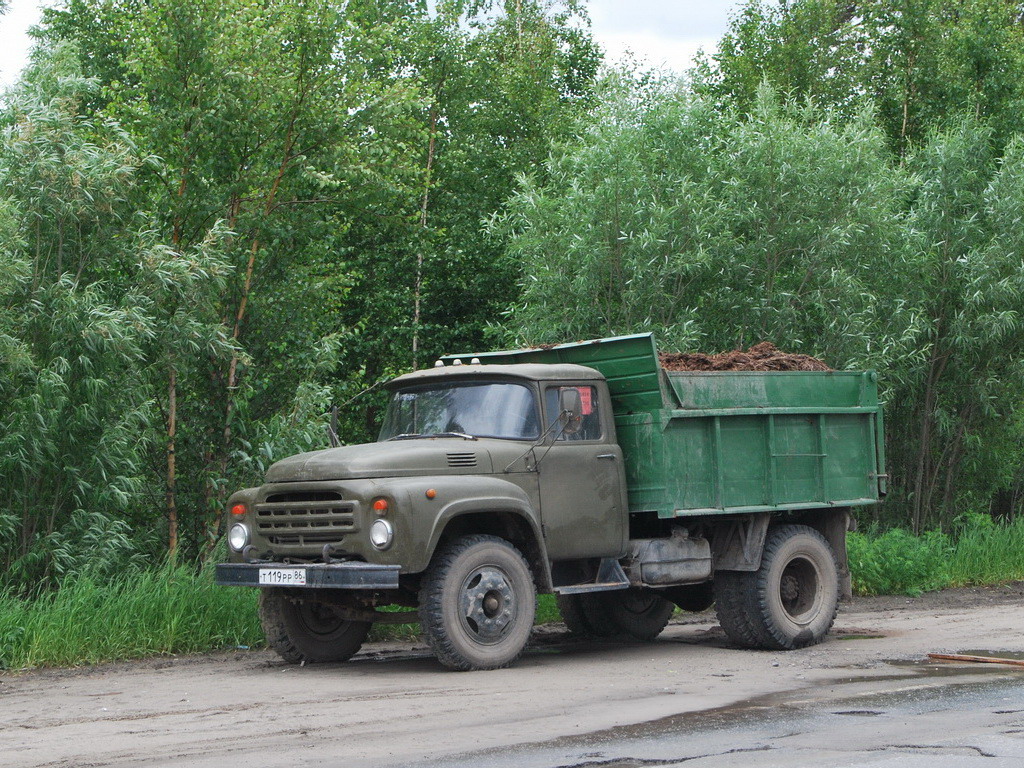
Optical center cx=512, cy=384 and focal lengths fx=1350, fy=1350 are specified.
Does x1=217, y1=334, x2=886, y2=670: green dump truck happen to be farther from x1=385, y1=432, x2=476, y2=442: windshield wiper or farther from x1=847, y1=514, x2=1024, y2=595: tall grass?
x1=847, y1=514, x2=1024, y2=595: tall grass

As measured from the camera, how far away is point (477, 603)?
10.0 m

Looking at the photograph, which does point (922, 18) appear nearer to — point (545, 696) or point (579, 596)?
point (579, 596)

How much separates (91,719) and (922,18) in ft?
71.5

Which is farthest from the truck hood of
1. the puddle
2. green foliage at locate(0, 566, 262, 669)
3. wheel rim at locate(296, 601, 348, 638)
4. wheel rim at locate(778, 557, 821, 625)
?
the puddle

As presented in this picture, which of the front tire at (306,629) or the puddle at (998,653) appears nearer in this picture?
the puddle at (998,653)

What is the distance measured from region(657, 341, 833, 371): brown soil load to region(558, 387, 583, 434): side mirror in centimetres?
116

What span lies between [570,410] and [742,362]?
6.92 ft

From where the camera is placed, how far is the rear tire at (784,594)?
448 inches

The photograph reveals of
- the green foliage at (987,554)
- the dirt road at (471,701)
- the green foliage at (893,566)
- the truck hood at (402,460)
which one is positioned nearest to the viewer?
the dirt road at (471,701)

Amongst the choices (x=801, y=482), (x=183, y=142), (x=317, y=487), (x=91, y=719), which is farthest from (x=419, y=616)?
(x=183, y=142)

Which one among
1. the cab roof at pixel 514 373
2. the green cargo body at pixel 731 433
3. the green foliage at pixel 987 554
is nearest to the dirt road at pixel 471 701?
the green cargo body at pixel 731 433

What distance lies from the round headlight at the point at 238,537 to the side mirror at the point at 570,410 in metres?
2.65

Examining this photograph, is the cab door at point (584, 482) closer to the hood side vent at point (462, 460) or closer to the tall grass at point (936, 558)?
the hood side vent at point (462, 460)

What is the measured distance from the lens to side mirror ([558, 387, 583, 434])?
10.8 meters
